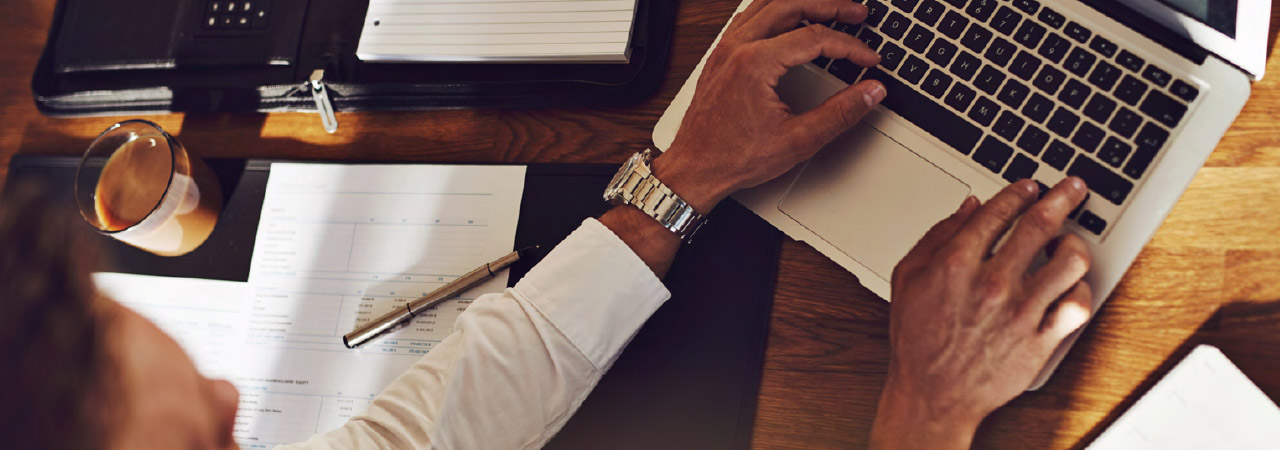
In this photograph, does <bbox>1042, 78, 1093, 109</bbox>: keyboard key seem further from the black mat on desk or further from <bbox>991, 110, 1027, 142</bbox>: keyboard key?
the black mat on desk

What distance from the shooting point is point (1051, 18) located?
59 cm

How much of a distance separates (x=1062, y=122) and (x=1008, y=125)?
4 centimetres

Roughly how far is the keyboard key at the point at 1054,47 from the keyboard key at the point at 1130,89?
1.8 inches

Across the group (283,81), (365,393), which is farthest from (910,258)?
(283,81)

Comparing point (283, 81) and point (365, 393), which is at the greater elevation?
point (283, 81)

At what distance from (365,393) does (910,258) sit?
20.5 inches

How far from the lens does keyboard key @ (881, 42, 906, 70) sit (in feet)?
2.06

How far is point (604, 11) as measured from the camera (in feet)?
2.46

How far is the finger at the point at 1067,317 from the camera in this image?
0.53 m

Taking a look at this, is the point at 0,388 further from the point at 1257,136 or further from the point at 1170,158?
the point at 1257,136

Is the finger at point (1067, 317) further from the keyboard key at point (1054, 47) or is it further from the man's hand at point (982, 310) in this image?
the keyboard key at point (1054, 47)

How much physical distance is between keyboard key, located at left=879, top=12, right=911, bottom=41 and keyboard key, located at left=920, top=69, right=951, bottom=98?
0.04 meters

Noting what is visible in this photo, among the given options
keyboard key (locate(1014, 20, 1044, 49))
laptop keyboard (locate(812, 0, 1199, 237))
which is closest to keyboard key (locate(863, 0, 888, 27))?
laptop keyboard (locate(812, 0, 1199, 237))

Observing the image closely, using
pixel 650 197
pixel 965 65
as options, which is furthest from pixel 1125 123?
pixel 650 197
